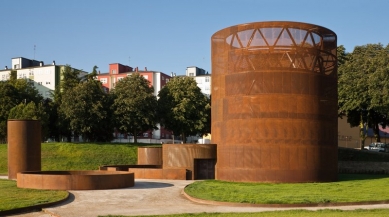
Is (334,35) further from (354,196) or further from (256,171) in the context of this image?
(354,196)

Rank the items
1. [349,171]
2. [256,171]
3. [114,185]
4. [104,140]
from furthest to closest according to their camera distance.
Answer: [104,140] < [349,171] < [256,171] < [114,185]

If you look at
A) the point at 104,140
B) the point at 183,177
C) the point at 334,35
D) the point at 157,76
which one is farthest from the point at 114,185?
the point at 157,76

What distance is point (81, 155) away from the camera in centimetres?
5566

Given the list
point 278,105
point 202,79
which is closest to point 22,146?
point 278,105

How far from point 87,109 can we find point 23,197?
36.8 m

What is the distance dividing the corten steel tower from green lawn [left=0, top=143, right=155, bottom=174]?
2221cm

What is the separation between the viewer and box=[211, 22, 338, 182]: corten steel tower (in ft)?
112

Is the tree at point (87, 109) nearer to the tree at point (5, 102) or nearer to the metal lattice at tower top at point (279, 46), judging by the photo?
the tree at point (5, 102)

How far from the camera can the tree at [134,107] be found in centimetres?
6081

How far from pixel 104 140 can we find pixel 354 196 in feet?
154

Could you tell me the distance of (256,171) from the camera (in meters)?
34.3

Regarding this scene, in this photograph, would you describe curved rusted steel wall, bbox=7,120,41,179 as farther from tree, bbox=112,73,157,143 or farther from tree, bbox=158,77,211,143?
tree, bbox=158,77,211,143

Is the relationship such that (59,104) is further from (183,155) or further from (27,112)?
(183,155)

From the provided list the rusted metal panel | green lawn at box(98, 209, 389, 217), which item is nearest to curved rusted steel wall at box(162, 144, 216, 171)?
the rusted metal panel
